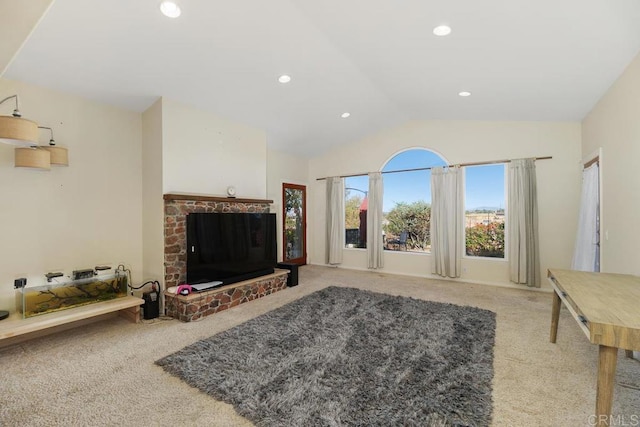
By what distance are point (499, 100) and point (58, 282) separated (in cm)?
587

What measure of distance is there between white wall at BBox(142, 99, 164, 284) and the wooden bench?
0.45 meters

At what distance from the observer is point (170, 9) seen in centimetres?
225

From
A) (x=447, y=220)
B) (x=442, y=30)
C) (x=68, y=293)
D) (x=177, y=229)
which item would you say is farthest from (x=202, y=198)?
(x=447, y=220)

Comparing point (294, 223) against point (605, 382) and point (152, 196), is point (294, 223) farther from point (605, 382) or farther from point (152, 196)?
point (605, 382)

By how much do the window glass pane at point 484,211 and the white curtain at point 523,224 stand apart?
0.22 metres

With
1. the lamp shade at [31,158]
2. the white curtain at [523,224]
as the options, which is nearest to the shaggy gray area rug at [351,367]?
the white curtain at [523,224]

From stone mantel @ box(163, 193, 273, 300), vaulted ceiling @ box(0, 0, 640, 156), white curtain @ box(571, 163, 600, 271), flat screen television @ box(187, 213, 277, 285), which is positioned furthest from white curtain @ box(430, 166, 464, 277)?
stone mantel @ box(163, 193, 273, 300)

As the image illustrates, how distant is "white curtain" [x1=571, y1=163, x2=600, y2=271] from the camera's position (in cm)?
345

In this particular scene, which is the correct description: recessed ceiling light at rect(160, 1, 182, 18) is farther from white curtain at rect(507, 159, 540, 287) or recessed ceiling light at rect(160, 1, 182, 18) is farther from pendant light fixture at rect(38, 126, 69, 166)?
white curtain at rect(507, 159, 540, 287)

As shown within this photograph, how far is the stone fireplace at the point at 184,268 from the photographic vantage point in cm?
327

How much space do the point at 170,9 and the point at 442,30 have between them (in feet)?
7.61

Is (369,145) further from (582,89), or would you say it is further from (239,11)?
(239,11)

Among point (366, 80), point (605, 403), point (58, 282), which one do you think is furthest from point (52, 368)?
point (366, 80)

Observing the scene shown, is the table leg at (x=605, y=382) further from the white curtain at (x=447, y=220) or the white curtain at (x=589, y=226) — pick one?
the white curtain at (x=447, y=220)
